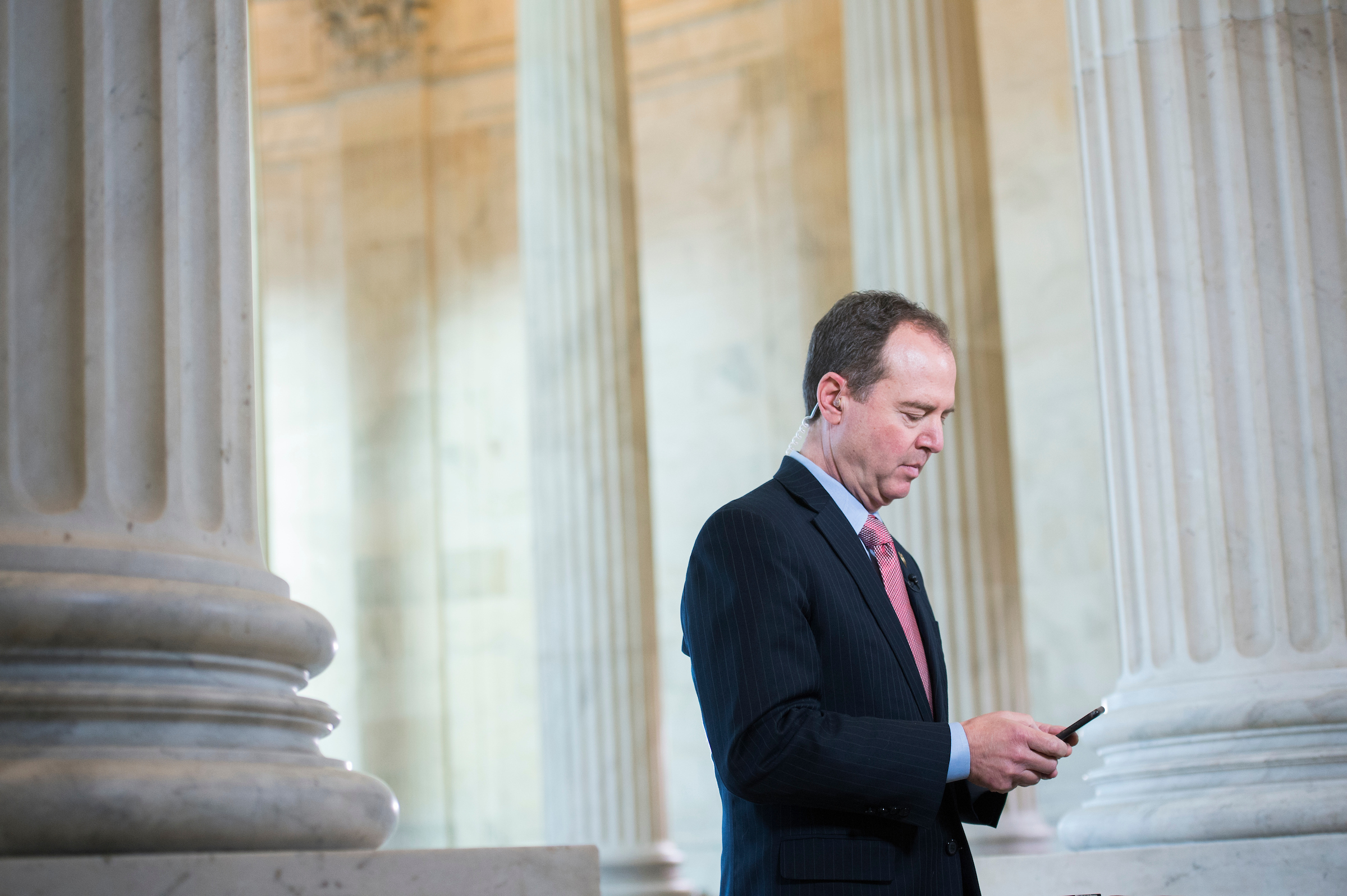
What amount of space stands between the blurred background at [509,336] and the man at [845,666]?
13378mm

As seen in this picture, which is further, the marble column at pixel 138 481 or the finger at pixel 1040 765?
the finger at pixel 1040 765

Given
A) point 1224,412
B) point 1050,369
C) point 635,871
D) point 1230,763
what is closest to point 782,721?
point 1230,763

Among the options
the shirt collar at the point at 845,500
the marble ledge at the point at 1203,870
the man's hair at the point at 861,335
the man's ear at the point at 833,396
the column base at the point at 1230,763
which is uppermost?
the man's hair at the point at 861,335

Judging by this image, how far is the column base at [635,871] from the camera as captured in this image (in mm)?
15492

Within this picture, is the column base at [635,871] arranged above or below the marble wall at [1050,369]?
below

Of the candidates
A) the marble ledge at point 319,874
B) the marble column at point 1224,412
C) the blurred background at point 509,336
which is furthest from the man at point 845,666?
the blurred background at point 509,336

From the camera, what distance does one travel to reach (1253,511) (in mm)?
7375

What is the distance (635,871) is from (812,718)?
12110 mm

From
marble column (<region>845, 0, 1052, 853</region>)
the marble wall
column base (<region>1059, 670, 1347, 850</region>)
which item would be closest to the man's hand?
column base (<region>1059, 670, 1347, 850</region>)

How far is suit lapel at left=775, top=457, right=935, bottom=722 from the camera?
4477 mm

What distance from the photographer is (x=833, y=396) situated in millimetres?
4746

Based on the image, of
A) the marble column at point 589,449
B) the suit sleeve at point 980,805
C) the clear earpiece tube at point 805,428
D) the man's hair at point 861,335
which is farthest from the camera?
the marble column at point 589,449

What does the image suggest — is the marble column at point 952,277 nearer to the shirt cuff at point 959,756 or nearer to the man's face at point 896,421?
the man's face at point 896,421

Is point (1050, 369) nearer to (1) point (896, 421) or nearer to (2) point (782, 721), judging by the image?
(1) point (896, 421)
